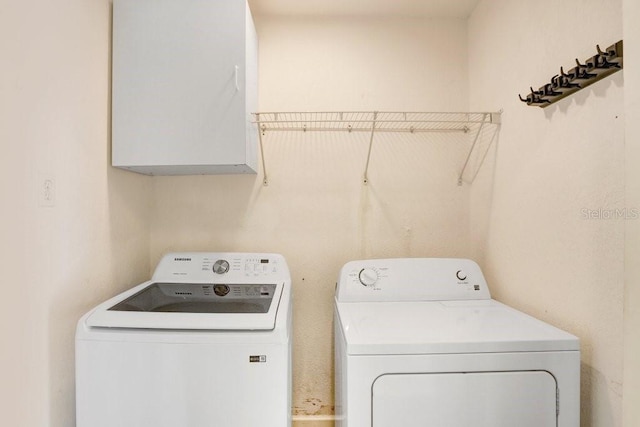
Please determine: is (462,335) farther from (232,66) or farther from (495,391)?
(232,66)

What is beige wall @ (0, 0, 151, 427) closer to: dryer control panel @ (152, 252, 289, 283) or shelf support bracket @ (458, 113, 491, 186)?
dryer control panel @ (152, 252, 289, 283)

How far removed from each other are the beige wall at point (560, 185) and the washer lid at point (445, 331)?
0.42 ft

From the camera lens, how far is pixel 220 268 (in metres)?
1.73

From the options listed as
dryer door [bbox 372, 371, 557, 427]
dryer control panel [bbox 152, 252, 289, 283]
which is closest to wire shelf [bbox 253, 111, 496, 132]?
dryer control panel [bbox 152, 252, 289, 283]

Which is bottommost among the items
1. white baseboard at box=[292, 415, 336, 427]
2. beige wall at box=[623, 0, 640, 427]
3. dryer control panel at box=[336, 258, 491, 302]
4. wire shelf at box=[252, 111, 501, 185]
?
white baseboard at box=[292, 415, 336, 427]

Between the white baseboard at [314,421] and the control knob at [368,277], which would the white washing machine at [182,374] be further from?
the white baseboard at [314,421]

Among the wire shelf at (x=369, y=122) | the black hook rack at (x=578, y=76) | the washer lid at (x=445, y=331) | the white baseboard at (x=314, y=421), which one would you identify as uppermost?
the wire shelf at (x=369, y=122)

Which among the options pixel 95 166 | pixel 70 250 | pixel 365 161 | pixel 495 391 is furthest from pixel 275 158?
pixel 495 391

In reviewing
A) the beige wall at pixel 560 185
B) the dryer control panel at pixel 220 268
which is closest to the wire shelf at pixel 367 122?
the beige wall at pixel 560 185

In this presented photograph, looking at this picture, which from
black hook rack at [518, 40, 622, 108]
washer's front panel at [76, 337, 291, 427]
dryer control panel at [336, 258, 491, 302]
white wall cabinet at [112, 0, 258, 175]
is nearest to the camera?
black hook rack at [518, 40, 622, 108]

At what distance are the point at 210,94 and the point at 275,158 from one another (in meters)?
0.55

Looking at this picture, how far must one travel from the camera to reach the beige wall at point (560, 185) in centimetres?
101

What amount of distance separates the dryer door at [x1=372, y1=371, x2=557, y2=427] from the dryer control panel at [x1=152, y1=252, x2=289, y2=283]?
2.83 ft

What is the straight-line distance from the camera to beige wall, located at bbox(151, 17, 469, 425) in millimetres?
1922
